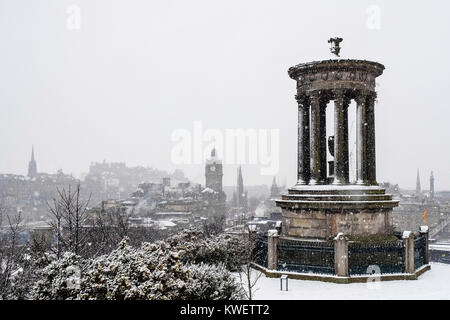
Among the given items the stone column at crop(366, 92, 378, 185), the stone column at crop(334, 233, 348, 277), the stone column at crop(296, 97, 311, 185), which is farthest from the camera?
the stone column at crop(296, 97, 311, 185)

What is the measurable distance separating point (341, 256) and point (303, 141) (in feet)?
18.7

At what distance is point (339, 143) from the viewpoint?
677 inches

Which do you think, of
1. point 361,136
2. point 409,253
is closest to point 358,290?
point 409,253

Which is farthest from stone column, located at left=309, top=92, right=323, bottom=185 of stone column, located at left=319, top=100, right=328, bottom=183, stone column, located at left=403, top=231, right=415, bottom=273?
stone column, located at left=403, top=231, right=415, bottom=273

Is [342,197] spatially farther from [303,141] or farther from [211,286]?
[211,286]

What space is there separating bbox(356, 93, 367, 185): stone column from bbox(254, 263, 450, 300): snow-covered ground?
14.7 feet

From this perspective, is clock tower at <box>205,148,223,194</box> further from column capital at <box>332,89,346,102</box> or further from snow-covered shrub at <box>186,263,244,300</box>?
snow-covered shrub at <box>186,263,244,300</box>

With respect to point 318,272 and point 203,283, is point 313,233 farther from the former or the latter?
point 203,283

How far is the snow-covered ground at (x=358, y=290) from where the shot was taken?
12578 millimetres

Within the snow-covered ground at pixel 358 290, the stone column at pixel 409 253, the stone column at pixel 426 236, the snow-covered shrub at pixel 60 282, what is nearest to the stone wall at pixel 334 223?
the stone column at pixel 426 236

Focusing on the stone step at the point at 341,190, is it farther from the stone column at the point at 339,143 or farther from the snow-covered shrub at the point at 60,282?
the snow-covered shrub at the point at 60,282

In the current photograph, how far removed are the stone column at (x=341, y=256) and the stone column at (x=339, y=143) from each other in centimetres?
319

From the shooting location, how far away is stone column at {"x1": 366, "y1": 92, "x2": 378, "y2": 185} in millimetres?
17766

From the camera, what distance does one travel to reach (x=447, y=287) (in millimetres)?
14031
